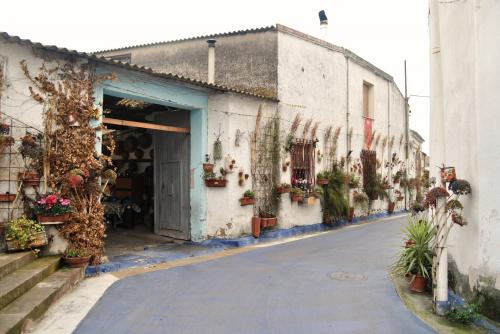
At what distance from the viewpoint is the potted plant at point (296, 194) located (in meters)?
11.5

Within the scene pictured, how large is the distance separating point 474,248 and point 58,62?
6.69 meters

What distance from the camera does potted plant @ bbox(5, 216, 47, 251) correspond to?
19.9ft

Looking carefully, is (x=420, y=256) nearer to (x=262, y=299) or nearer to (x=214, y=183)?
(x=262, y=299)

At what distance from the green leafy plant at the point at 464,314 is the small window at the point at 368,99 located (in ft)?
41.1

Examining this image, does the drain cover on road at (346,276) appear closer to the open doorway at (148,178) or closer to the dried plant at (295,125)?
the open doorway at (148,178)

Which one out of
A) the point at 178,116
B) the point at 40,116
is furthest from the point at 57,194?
the point at 178,116

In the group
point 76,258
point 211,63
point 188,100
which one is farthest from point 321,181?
point 76,258

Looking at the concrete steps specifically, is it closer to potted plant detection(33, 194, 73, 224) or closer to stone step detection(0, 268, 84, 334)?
stone step detection(0, 268, 84, 334)

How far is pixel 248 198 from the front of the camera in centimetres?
1004

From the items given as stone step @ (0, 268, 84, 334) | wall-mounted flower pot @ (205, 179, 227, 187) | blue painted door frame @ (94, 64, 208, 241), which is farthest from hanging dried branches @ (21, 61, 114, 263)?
A: wall-mounted flower pot @ (205, 179, 227, 187)

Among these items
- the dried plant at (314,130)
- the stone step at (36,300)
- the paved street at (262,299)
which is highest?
the dried plant at (314,130)

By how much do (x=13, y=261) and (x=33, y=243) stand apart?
→ 0.71 m

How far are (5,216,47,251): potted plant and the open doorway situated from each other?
205cm

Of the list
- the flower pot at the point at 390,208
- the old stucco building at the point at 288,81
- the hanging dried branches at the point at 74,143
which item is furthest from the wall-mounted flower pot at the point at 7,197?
the flower pot at the point at 390,208
